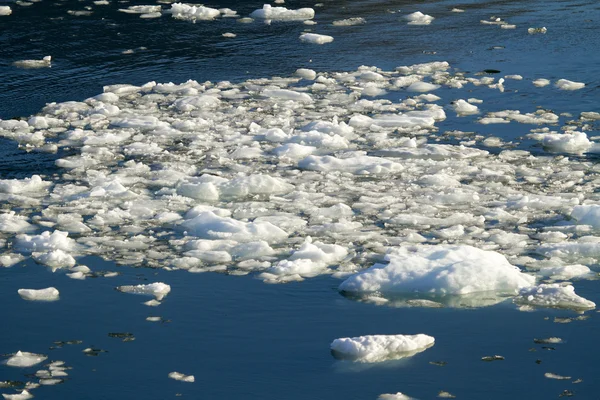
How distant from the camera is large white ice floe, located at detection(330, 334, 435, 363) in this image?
3.88 m

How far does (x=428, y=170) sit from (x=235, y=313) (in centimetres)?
235

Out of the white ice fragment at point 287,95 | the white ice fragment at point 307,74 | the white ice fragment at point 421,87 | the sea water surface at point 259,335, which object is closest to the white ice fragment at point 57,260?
the sea water surface at point 259,335

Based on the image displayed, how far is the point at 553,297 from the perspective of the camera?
4.33 meters

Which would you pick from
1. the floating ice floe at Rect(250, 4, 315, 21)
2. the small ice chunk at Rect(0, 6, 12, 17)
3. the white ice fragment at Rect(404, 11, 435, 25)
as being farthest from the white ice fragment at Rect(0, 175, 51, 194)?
the small ice chunk at Rect(0, 6, 12, 17)

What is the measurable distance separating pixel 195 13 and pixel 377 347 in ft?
29.1

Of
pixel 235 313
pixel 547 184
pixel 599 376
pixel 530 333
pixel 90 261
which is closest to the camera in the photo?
pixel 599 376

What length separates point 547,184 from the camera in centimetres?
598

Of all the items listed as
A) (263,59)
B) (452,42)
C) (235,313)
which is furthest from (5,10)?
(235,313)

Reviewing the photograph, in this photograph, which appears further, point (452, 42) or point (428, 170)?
point (452, 42)

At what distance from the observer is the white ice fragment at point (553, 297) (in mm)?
4293

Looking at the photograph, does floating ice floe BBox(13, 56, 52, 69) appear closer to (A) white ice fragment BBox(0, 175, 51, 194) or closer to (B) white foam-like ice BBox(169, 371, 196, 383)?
(A) white ice fragment BBox(0, 175, 51, 194)

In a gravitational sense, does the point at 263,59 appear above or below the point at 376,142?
above

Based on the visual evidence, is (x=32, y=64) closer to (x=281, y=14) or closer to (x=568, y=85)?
(x=281, y=14)

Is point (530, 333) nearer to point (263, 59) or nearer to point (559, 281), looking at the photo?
point (559, 281)
